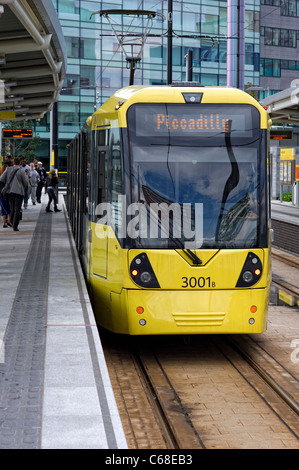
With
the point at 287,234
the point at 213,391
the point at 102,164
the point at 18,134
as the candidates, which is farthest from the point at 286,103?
the point at 213,391

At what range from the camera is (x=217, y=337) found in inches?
406

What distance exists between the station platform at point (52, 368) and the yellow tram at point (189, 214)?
0.80 meters

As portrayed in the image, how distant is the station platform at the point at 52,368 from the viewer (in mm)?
4980

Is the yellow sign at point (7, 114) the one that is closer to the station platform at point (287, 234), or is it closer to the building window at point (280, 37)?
the station platform at point (287, 234)

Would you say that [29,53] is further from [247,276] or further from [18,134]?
[18,134]

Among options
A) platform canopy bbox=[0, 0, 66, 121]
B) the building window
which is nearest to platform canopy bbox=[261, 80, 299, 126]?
platform canopy bbox=[0, 0, 66, 121]

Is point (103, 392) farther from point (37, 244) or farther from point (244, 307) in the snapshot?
point (37, 244)

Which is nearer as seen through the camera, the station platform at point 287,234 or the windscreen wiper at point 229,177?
the windscreen wiper at point 229,177

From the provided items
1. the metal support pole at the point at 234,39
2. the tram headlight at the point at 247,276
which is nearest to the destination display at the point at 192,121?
the tram headlight at the point at 247,276

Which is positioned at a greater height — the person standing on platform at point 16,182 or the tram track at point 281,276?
the person standing on platform at point 16,182

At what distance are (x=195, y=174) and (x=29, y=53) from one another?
9.44 meters

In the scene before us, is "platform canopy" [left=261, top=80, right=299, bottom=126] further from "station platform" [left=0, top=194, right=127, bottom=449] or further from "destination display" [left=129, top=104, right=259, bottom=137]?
"destination display" [left=129, top=104, right=259, bottom=137]

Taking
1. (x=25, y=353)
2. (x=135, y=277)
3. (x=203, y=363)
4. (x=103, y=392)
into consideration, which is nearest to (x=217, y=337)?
(x=203, y=363)

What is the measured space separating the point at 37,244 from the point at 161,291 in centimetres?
905
